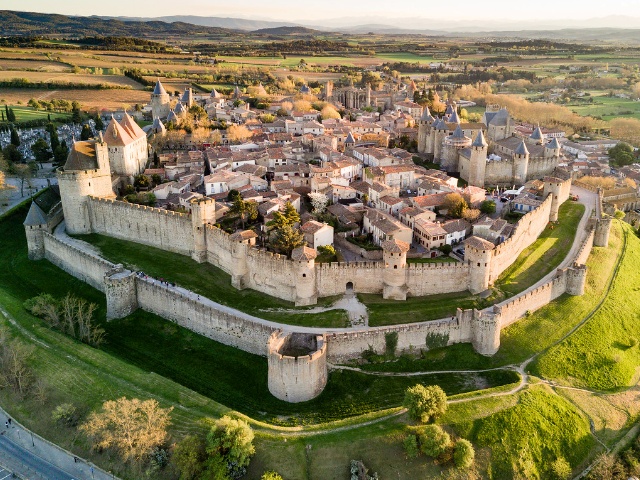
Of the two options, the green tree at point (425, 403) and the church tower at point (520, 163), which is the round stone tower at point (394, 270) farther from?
the church tower at point (520, 163)

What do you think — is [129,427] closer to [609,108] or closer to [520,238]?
[520,238]

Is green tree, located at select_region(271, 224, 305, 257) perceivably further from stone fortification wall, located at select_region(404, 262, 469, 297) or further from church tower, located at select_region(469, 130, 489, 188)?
church tower, located at select_region(469, 130, 489, 188)

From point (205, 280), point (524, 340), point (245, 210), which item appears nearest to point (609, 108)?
point (524, 340)

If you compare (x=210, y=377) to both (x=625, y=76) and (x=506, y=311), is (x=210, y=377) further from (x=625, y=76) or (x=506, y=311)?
(x=625, y=76)

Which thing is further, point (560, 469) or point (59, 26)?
point (59, 26)

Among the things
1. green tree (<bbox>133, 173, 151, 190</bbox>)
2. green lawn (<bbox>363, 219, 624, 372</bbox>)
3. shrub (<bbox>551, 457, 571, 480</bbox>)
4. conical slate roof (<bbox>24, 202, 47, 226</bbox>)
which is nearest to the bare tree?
green lawn (<bbox>363, 219, 624, 372</bbox>)

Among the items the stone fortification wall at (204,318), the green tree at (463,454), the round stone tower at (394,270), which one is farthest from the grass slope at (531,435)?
the stone fortification wall at (204,318)

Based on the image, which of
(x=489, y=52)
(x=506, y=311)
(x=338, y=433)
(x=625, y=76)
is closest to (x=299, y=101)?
(x=506, y=311)
